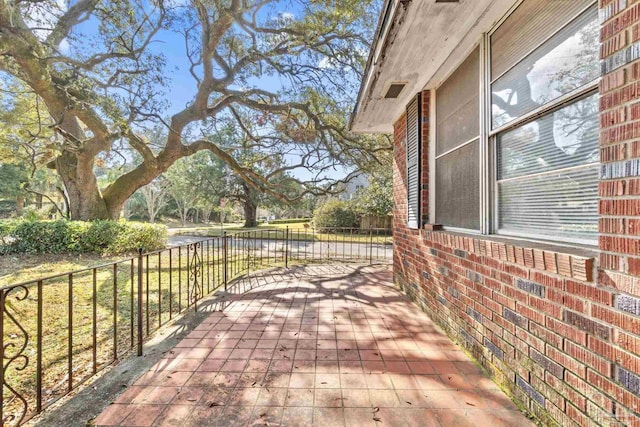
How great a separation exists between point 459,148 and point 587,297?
189 centimetres

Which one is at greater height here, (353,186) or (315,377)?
(353,186)

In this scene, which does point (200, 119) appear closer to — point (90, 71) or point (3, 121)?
point (90, 71)

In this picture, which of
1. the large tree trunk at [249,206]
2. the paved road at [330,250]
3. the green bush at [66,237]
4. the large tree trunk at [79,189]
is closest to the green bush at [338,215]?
the paved road at [330,250]

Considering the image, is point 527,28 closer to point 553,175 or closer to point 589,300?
point 553,175

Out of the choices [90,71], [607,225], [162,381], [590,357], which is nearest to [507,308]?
[590,357]

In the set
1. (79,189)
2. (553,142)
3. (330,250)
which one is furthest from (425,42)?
(79,189)

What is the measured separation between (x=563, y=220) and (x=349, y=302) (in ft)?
9.19

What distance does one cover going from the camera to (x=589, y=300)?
53.4 inches

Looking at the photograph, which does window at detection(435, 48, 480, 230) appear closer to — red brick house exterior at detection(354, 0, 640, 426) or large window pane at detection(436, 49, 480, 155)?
large window pane at detection(436, 49, 480, 155)

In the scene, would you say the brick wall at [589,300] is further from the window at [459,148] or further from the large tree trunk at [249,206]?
the large tree trunk at [249,206]

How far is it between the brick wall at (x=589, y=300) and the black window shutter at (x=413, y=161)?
1.50 m

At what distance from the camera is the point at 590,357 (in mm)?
1357

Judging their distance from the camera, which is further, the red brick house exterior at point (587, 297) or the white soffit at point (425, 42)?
the white soffit at point (425, 42)

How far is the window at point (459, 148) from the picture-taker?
264cm
